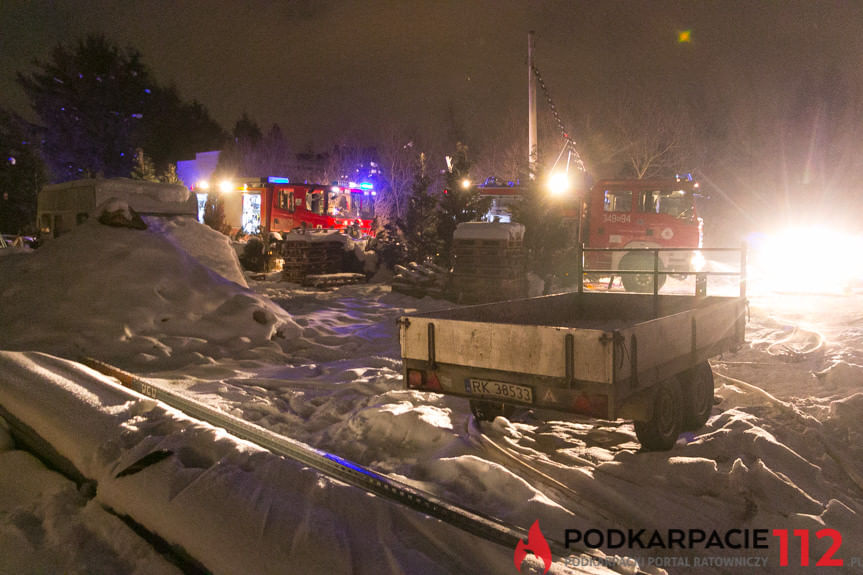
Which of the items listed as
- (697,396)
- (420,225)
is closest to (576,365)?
(697,396)

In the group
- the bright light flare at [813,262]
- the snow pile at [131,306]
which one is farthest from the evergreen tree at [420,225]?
the bright light flare at [813,262]

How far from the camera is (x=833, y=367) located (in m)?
7.78

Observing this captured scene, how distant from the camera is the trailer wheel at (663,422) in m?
5.20

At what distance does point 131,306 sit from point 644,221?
45.5ft

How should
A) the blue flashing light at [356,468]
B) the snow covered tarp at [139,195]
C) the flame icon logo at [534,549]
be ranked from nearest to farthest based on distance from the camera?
the flame icon logo at [534,549]
the blue flashing light at [356,468]
the snow covered tarp at [139,195]

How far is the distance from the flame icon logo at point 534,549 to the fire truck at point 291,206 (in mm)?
25647

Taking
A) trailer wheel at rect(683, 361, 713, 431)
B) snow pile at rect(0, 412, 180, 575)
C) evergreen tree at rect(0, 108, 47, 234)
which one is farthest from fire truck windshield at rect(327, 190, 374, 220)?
snow pile at rect(0, 412, 180, 575)

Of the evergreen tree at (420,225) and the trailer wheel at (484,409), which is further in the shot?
the evergreen tree at (420,225)

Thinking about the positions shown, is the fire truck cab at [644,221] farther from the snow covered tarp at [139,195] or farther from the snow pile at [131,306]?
the snow covered tarp at [139,195]

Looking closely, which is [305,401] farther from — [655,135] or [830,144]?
[830,144]

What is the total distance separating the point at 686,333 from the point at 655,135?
38.7m

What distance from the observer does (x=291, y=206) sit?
1200 inches

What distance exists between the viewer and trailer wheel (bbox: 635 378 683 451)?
17.1 feet

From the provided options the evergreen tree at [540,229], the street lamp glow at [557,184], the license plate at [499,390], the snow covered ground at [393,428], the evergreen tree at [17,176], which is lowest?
the snow covered ground at [393,428]
